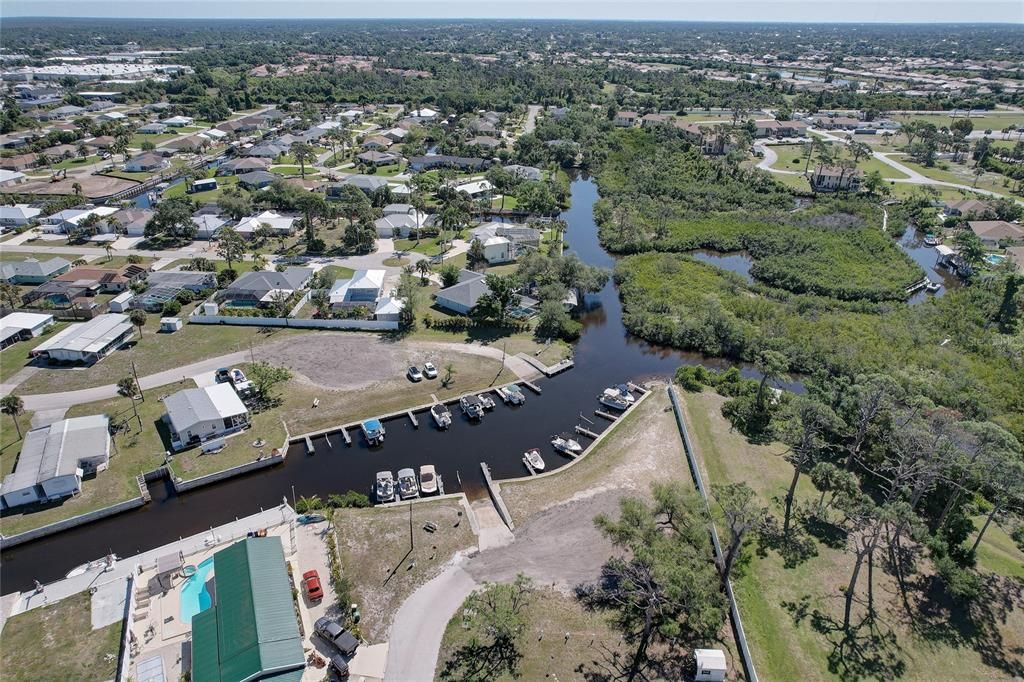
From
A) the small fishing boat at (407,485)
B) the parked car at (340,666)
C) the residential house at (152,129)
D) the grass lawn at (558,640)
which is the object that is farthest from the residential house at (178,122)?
the grass lawn at (558,640)

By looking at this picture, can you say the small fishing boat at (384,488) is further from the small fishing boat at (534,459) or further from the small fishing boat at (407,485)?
the small fishing boat at (534,459)

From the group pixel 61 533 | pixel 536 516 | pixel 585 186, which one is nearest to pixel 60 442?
pixel 61 533

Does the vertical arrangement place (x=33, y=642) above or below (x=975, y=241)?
below

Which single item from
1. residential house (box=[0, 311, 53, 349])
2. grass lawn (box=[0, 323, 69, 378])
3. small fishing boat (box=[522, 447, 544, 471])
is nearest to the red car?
small fishing boat (box=[522, 447, 544, 471])

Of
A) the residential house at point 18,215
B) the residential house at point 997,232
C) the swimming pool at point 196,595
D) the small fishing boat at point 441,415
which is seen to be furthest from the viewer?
the residential house at point 18,215

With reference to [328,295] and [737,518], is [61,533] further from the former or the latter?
[737,518]

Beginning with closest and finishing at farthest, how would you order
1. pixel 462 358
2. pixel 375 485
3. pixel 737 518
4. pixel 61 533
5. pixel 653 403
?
pixel 737 518
pixel 61 533
pixel 375 485
pixel 653 403
pixel 462 358

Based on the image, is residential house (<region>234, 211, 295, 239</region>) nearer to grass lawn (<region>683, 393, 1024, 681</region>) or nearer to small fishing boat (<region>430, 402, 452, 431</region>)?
small fishing boat (<region>430, 402, 452, 431</region>)
